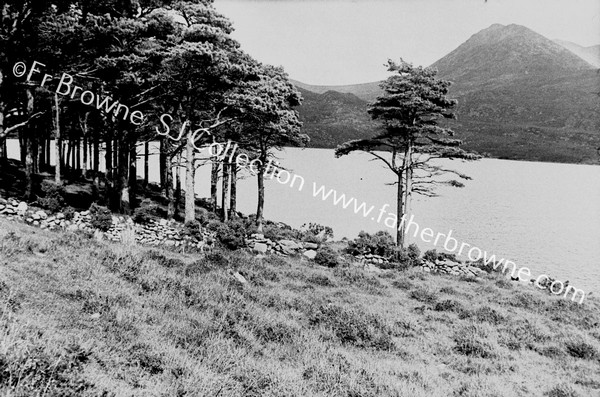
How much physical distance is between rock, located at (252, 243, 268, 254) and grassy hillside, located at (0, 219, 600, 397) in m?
4.52

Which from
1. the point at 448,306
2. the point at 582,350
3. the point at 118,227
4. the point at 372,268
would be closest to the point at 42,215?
the point at 118,227

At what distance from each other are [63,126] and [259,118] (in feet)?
73.3

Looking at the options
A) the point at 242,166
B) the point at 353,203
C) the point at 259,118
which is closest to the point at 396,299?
the point at 259,118

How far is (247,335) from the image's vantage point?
830 centimetres

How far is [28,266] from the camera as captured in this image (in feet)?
27.6

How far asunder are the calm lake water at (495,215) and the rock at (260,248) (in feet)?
30.3

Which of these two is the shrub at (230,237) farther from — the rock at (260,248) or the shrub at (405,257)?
the shrub at (405,257)

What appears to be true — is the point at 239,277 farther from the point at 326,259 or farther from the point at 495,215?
the point at 495,215

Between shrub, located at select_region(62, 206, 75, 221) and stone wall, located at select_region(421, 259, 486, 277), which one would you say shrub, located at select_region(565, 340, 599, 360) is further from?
shrub, located at select_region(62, 206, 75, 221)

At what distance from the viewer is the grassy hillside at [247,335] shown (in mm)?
5262

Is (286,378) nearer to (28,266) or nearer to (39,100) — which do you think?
(28,266)

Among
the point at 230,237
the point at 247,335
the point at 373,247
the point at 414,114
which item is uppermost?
the point at 414,114

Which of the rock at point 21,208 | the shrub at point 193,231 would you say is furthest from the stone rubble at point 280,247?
the rock at point 21,208

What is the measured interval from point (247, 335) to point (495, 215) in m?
41.0
